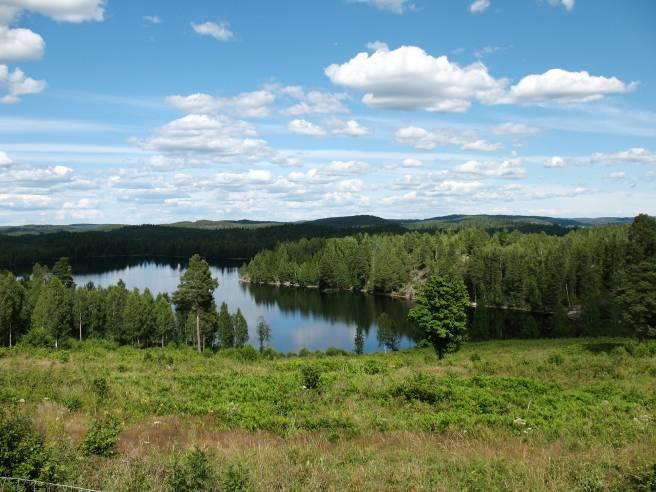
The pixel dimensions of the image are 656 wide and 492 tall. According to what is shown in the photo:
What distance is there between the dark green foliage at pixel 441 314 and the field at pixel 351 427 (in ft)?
58.1

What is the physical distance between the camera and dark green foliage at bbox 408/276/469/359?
4025 centimetres

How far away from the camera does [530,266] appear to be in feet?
353

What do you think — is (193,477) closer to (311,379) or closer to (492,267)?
(311,379)

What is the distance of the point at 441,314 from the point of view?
40.3 metres

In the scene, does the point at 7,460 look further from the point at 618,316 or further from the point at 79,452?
the point at 618,316

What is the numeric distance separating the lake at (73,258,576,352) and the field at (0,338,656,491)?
48.6 meters

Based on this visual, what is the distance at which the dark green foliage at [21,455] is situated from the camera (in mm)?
7785

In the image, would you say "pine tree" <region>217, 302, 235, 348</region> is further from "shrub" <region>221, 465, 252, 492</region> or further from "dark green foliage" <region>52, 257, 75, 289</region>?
"shrub" <region>221, 465, 252, 492</region>

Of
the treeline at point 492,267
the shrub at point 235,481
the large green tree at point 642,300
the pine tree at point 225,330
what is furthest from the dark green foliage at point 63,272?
the shrub at point 235,481

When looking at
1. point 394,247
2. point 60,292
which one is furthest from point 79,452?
point 394,247

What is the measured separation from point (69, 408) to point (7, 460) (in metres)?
6.45

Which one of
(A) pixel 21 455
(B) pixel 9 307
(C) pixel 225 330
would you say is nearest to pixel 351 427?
(A) pixel 21 455

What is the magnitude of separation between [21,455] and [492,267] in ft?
381

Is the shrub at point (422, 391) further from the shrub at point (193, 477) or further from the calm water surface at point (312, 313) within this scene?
the calm water surface at point (312, 313)
